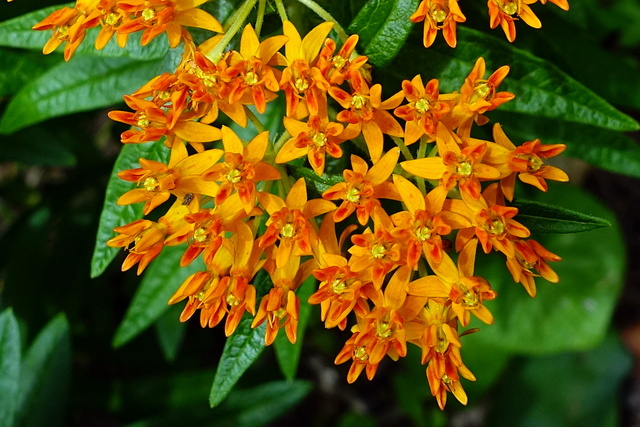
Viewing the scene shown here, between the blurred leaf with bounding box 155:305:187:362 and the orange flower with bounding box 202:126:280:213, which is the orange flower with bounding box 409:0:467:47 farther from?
the blurred leaf with bounding box 155:305:187:362

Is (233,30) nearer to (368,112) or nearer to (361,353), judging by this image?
(368,112)

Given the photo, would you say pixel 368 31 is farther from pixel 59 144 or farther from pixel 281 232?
pixel 59 144

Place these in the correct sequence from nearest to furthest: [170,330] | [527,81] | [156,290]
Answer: [527,81], [156,290], [170,330]

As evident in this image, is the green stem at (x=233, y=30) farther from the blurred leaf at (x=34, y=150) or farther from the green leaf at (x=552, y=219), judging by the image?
the blurred leaf at (x=34, y=150)

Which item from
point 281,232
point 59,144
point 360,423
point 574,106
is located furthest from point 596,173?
point 281,232

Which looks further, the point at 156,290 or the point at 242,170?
the point at 156,290

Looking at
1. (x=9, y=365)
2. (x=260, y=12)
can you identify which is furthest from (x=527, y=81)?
(x=9, y=365)

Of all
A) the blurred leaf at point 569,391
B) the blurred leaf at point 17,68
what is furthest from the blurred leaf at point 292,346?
the blurred leaf at point 569,391
